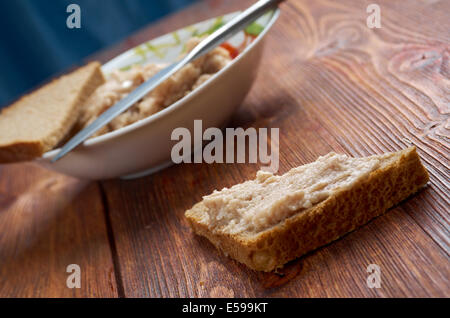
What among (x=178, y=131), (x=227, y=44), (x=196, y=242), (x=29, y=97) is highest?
(x=29, y=97)

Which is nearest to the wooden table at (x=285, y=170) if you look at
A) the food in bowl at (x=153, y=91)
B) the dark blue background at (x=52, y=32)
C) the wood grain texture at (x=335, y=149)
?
the wood grain texture at (x=335, y=149)

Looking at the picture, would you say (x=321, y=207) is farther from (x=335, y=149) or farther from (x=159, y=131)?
(x=159, y=131)

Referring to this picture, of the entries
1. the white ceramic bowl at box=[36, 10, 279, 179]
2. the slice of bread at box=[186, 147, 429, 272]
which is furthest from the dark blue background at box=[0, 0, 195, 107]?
the slice of bread at box=[186, 147, 429, 272]

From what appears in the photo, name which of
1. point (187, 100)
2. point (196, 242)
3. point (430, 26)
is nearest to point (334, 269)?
point (196, 242)

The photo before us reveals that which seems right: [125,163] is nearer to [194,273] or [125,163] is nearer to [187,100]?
[187,100]

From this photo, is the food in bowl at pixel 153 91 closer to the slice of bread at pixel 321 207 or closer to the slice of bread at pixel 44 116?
the slice of bread at pixel 44 116

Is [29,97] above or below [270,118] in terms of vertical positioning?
above

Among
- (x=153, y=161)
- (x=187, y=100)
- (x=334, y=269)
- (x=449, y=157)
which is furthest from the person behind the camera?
(x=153, y=161)
